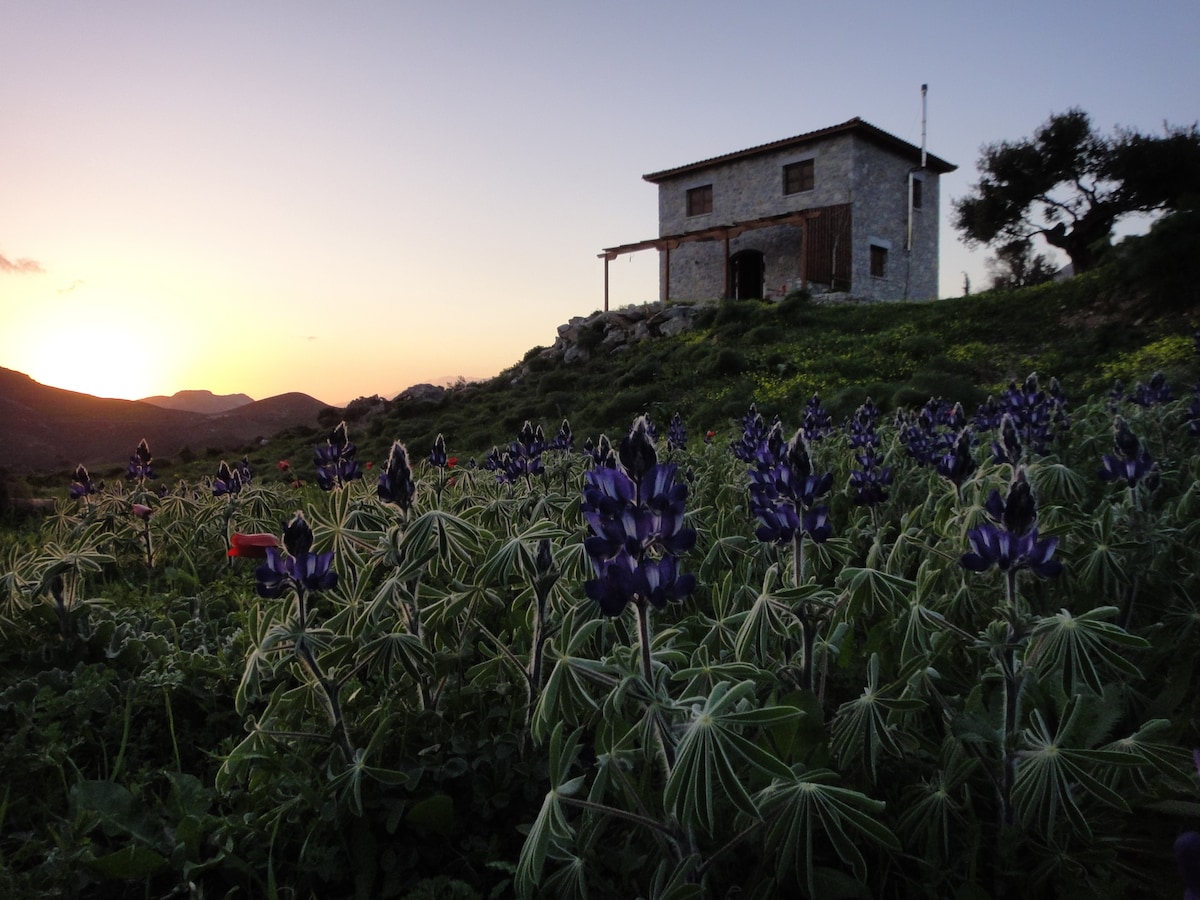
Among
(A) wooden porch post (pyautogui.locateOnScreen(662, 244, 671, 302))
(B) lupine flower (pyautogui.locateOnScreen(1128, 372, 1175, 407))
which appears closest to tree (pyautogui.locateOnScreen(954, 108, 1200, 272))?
(A) wooden porch post (pyautogui.locateOnScreen(662, 244, 671, 302))

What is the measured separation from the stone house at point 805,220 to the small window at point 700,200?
0.15 feet

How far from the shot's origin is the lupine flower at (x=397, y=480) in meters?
2.05

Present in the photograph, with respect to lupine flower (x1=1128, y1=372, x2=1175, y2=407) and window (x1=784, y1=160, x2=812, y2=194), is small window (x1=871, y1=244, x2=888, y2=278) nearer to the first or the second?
window (x1=784, y1=160, x2=812, y2=194)

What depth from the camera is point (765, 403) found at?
12.6m

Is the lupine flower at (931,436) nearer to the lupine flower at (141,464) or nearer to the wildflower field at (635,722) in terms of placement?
the wildflower field at (635,722)

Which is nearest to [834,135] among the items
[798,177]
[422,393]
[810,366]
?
[798,177]

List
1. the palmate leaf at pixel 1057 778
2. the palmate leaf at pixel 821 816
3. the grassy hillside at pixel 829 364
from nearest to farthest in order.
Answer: the palmate leaf at pixel 821 816
the palmate leaf at pixel 1057 778
the grassy hillside at pixel 829 364

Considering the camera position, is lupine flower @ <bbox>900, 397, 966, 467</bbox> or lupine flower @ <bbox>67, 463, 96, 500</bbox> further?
lupine flower @ <bbox>67, 463, 96, 500</bbox>

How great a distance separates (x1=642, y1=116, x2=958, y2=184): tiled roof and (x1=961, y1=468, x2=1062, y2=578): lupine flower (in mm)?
27725

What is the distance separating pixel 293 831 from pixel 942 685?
1999 mm

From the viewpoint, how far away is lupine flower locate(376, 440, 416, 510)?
2.05 m

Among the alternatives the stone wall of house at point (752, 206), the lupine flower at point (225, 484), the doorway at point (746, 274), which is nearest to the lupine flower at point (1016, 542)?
the lupine flower at point (225, 484)

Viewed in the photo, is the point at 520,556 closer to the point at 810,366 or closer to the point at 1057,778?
the point at 1057,778

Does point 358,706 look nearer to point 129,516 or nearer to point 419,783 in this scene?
point 419,783
